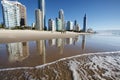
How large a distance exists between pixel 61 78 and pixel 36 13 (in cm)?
9192

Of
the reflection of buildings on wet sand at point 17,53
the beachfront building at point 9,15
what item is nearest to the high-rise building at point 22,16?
the beachfront building at point 9,15

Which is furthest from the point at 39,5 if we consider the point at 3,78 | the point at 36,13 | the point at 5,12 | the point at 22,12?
the point at 3,78

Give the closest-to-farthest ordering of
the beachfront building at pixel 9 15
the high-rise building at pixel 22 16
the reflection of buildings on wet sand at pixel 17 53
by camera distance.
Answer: the reflection of buildings on wet sand at pixel 17 53, the beachfront building at pixel 9 15, the high-rise building at pixel 22 16

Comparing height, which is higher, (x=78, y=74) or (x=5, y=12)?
(x=5, y=12)

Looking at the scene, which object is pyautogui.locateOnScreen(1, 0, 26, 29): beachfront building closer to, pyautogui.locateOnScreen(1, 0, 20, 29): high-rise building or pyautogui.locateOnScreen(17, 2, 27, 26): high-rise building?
pyautogui.locateOnScreen(1, 0, 20, 29): high-rise building

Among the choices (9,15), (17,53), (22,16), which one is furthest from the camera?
(22,16)

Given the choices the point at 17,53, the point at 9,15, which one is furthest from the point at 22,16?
the point at 17,53

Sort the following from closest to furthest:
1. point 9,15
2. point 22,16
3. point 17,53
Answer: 1. point 17,53
2. point 9,15
3. point 22,16

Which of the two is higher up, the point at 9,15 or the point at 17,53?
the point at 9,15

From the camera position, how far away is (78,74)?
4.46 m

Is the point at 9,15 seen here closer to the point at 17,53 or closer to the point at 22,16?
the point at 22,16

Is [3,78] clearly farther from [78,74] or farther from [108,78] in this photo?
[108,78]

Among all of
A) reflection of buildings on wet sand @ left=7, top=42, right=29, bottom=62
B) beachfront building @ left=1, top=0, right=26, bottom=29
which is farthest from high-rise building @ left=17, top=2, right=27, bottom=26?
reflection of buildings on wet sand @ left=7, top=42, right=29, bottom=62

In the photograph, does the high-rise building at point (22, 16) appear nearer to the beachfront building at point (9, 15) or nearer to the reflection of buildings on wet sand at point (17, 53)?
the beachfront building at point (9, 15)
